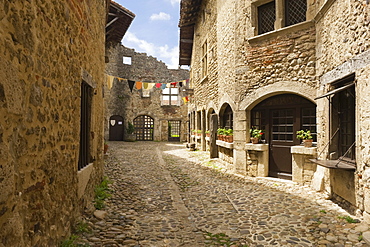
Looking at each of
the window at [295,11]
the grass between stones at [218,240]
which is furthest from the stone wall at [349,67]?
the grass between stones at [218,240]

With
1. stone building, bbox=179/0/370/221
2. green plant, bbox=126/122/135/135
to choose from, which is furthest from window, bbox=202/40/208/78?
green plant, bbox=126/122/135/135

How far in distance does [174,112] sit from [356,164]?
15.7 m

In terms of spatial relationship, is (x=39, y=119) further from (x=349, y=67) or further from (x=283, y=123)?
(x=283, y=123)

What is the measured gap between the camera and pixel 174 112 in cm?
1866

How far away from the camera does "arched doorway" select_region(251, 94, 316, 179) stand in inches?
203

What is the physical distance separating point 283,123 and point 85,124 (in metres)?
4.23

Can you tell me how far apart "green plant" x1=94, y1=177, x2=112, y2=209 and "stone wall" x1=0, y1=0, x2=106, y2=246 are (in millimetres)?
569

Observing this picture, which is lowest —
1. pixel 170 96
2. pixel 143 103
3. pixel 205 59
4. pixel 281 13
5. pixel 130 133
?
pixel 130 133

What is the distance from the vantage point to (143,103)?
59.9 ft

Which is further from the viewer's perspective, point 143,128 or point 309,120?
point 143,128

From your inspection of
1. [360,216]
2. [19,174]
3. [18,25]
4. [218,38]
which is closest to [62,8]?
[18,25]

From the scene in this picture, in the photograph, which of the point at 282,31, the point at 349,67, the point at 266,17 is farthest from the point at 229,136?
the point at 349,67

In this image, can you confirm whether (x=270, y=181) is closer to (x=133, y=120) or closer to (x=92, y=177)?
(x=92, y=177)

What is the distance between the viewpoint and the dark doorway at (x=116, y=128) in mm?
17641
